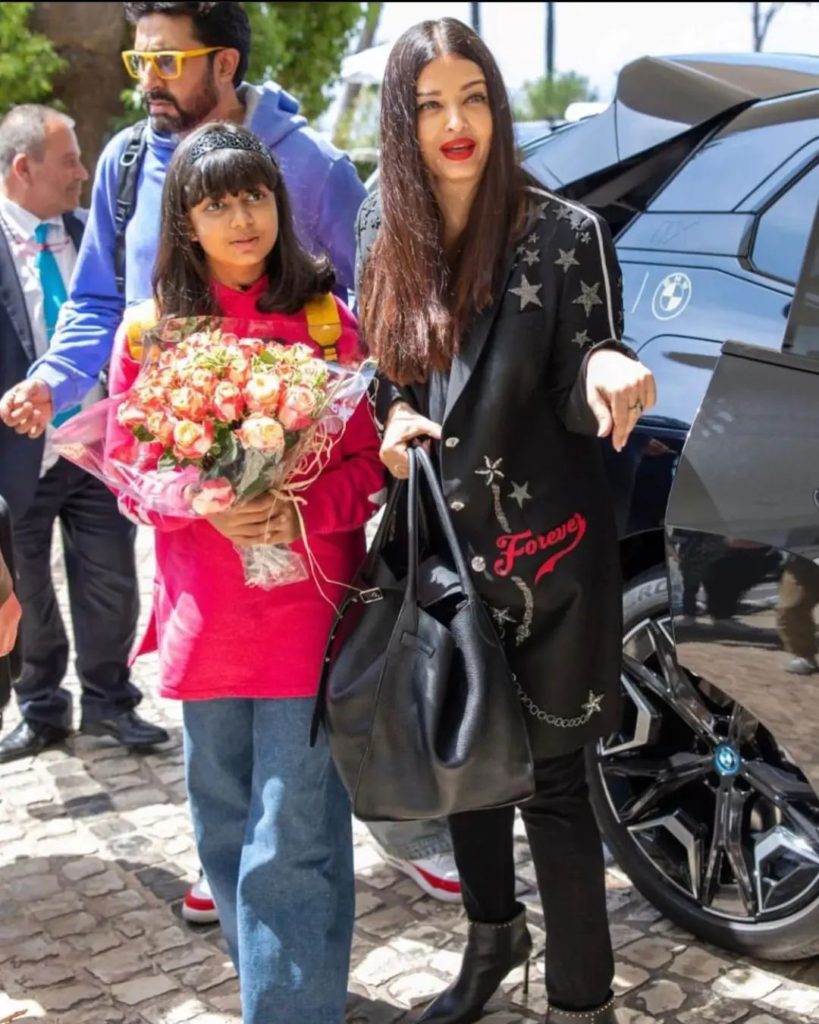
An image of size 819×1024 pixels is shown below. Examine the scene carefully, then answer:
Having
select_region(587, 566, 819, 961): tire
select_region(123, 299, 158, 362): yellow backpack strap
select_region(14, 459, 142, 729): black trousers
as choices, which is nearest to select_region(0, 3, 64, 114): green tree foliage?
select_region(14, 459, 142, 729): black trousers

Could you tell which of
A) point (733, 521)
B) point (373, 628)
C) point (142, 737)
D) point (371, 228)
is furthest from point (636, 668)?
point (142, 737)

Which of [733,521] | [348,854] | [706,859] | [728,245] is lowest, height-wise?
[706,859]

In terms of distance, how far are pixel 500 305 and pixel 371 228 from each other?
351mm

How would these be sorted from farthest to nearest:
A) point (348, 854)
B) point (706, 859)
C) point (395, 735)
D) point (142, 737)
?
point (142, 737) < point (706, 859) < point (348, 854) < point (395, 735)

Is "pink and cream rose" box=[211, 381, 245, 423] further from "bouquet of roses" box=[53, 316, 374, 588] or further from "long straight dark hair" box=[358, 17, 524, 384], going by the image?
"long straight dark hair" box=[358, 17, 524, 384]

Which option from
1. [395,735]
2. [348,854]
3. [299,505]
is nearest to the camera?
[395,735]

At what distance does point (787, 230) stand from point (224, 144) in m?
1.28

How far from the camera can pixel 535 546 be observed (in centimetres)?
244

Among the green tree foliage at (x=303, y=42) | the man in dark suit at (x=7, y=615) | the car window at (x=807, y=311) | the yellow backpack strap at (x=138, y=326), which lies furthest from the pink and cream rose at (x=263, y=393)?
the green tree foliage at (x=303, y=42)

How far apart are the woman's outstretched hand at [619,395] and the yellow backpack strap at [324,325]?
0.60m

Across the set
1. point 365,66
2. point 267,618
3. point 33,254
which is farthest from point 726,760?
point 365,66

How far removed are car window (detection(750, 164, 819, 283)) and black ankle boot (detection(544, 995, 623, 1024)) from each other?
1.55m

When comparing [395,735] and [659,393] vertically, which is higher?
[659,393]

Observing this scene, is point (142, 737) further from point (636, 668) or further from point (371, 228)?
point (371, 228)
